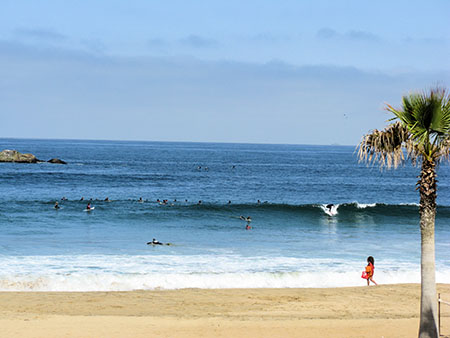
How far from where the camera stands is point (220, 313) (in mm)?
15758

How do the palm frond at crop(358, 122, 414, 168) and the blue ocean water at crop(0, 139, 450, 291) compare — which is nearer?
the palm frond at crop(358, 122, 414, 168)

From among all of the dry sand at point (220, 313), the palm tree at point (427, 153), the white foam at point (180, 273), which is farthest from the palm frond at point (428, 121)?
the white foam at point (180, 273)

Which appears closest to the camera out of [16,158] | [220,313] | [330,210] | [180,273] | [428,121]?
[428,121]

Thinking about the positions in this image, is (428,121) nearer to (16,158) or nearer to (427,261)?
(427,261)

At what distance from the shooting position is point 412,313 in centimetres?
1592

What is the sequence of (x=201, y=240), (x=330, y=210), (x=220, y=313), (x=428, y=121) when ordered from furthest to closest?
(x=330, y=210), (x=201, y=240), (x=220, y=313), (x=428, y=121)

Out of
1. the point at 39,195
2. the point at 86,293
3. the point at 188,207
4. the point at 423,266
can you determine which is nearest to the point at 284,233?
the point at 188,207

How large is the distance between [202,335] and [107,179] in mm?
63838

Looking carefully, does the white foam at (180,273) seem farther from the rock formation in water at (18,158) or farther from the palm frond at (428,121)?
the rock formation in water at (18,158)

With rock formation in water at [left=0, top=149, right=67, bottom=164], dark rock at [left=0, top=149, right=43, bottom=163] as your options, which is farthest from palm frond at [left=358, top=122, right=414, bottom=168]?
dark rock at [left=0, top=149, right=43, bottom=163]

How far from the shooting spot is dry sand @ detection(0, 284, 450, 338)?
44.1 ft

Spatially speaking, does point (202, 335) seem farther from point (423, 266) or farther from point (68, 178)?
point (68, 178)

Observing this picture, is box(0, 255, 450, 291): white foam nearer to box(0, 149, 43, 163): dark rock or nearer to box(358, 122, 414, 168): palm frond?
box(358, 122, 414, 168): palm frond

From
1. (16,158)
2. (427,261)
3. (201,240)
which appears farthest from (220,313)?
(16,158)
